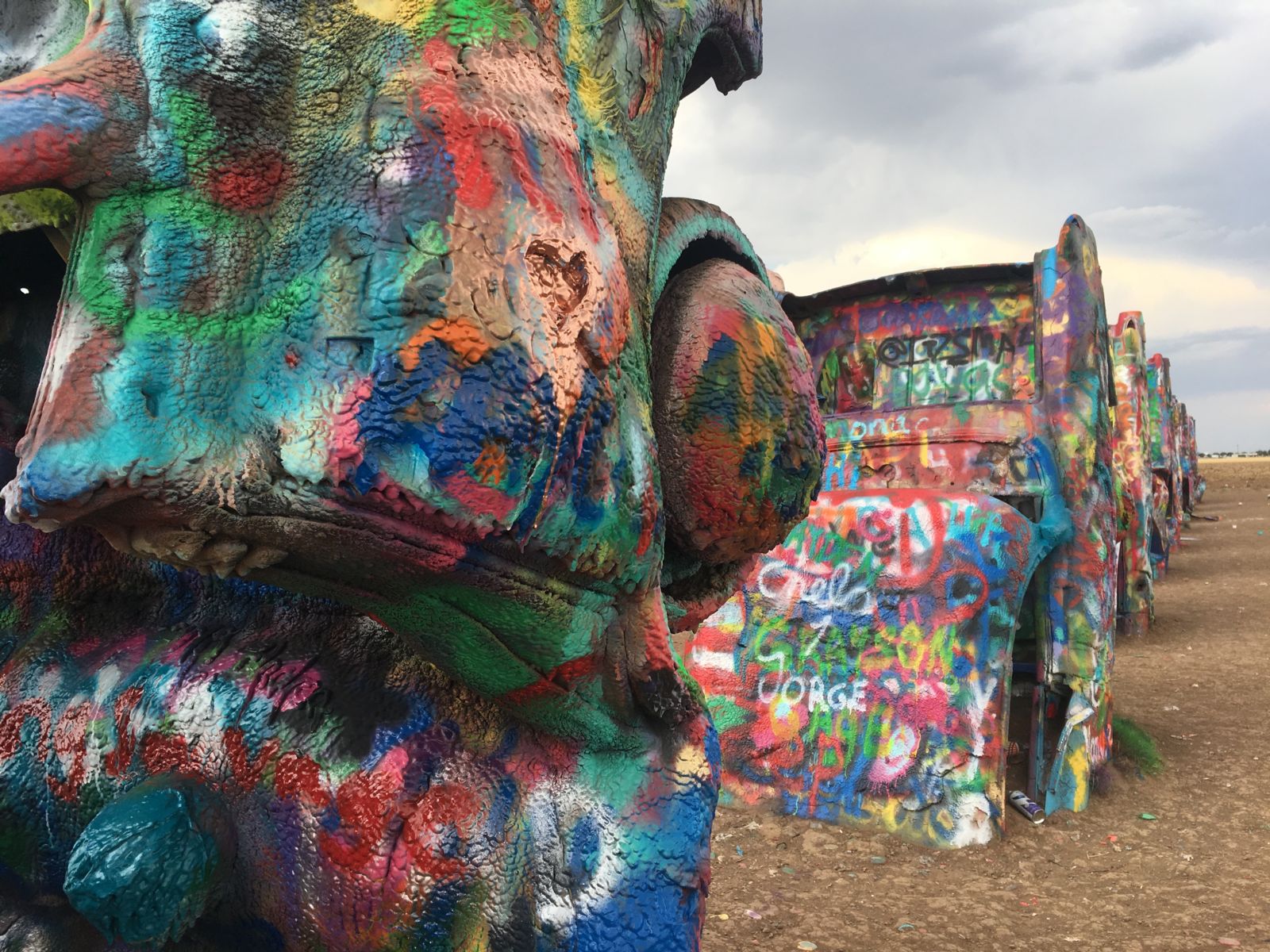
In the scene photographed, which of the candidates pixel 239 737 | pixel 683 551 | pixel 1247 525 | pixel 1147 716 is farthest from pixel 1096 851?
pixel 1247 525

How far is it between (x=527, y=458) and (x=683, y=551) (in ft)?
1.53

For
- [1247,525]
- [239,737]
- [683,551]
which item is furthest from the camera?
[1247,525]

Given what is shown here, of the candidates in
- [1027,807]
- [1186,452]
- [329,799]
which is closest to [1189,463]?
[1186,452]

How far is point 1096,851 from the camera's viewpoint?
477 cm

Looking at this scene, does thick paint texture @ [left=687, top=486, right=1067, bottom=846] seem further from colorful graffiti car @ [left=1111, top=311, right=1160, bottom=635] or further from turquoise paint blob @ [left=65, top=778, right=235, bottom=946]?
colorful graffiti car @ [left=1111, top=311, right=1160, bottom=635]

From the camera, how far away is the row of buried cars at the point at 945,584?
15.2 feet

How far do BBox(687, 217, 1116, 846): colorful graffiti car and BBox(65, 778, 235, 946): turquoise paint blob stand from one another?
391 cm

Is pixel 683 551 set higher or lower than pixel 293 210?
lower

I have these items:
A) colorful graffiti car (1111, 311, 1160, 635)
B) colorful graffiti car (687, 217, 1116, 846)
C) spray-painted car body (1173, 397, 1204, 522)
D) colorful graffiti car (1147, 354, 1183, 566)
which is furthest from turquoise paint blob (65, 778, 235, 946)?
spray-painted car body (1173, 397, 1204, 522)

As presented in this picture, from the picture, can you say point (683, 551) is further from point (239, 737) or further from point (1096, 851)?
point (1096, 851)

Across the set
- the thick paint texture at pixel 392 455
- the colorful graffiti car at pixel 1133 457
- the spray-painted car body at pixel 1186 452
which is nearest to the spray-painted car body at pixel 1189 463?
the spray-painted car body at pixel 1186 452

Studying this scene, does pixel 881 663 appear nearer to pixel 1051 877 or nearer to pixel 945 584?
pixel 945 584

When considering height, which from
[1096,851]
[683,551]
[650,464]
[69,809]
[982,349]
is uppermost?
[982,349]

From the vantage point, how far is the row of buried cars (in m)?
4.62
